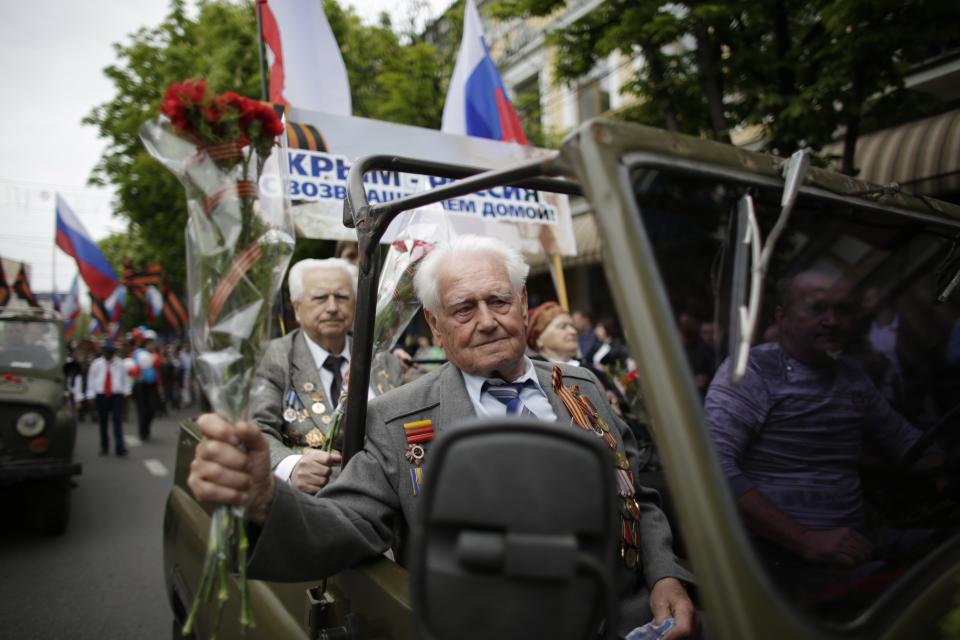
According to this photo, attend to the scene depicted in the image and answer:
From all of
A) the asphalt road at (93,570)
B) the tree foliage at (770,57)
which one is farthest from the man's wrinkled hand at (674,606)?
the tree foliage at (770,57)

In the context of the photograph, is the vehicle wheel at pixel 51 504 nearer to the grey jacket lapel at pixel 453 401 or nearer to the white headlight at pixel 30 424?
the white headlight at pixel 30 424

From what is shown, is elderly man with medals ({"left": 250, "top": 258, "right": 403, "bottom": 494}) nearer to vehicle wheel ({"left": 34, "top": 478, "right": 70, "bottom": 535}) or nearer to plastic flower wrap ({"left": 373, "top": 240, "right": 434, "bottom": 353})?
plastic flower wrap ({"left": 373, "top": 240, "right": 434, "bottom": 353})

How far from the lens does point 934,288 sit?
1.77m

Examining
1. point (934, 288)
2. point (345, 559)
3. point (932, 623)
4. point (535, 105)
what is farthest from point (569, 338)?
point (535, 105)

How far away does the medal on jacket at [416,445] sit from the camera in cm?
177

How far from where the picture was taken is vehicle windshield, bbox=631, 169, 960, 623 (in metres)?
1.17

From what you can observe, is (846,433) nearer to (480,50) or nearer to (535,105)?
(480,50)

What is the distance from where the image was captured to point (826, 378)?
1.54m

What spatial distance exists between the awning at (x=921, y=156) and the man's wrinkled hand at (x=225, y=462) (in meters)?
8.07

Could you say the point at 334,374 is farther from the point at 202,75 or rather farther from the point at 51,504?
the point at 202,75

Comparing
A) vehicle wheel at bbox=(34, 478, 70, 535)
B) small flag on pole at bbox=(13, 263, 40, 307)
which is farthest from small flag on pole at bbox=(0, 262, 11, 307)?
vehicle wheel at bbox=(34, 478, 70, 535)

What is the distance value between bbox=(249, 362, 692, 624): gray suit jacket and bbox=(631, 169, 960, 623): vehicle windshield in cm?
58

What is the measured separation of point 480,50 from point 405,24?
22.8ft

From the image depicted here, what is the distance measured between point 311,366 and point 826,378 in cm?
244
